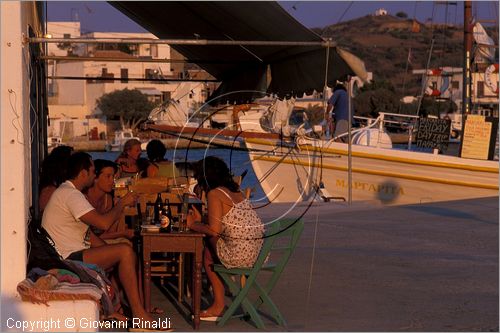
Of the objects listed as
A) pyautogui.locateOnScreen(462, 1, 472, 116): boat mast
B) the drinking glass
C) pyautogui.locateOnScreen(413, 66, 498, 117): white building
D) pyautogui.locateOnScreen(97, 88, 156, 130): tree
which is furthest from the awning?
pyautogui.locateOnScreen(97, 88, 156, 130): tree

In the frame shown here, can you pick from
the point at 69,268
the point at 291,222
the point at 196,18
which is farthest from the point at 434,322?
the point at 196,18

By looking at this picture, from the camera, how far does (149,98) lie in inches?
2842

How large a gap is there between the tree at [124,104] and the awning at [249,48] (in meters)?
60.1

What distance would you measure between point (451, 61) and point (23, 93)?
8920cm

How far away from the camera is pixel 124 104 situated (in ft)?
235

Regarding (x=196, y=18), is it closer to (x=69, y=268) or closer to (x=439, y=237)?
(x=69, y=268)

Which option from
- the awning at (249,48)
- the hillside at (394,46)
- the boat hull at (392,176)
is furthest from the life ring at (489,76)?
the hillside at (394,46)

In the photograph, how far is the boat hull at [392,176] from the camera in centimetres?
1984

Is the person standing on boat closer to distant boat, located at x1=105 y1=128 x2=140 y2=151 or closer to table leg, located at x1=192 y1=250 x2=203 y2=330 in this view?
table leg, located at x1=192 y1=250 x2=203 y2=330

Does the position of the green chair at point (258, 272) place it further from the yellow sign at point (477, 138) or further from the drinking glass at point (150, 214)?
the yellow sign at point (477, 138)

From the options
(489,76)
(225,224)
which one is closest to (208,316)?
(225,224)

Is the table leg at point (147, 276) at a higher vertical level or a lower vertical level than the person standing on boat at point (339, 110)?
lower

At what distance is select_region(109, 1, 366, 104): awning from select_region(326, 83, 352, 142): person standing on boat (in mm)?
6923

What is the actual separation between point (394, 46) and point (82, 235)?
103399mm
